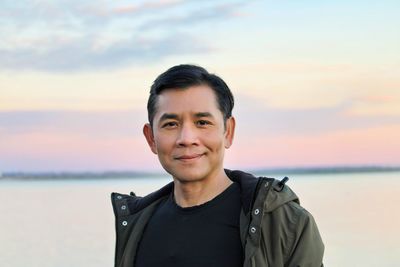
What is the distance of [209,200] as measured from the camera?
142 inches

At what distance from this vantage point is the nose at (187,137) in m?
3.41

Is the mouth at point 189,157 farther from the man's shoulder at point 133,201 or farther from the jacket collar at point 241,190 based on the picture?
the man's shoulder at point 133,201

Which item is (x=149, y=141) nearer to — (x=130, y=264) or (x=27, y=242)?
(x=130, y=264)

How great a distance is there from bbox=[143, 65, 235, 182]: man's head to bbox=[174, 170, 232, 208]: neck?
0.11 feet

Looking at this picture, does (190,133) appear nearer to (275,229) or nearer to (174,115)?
(174,115)

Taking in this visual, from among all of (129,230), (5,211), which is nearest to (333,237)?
(129,230)

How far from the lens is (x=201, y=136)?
11.3 feet

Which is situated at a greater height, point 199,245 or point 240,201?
point 240,201

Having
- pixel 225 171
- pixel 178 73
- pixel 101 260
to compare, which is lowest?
pixel 101 260

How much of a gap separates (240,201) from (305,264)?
1.59 feet

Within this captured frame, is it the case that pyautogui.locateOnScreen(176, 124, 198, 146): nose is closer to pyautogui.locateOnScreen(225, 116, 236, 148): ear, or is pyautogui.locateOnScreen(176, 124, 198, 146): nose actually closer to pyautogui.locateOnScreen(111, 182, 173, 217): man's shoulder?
pyautogui.locateOnScreen(225, 116, 236, 148): ear

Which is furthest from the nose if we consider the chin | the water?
the water

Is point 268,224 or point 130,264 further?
point 130,264

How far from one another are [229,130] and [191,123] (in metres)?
0.28
